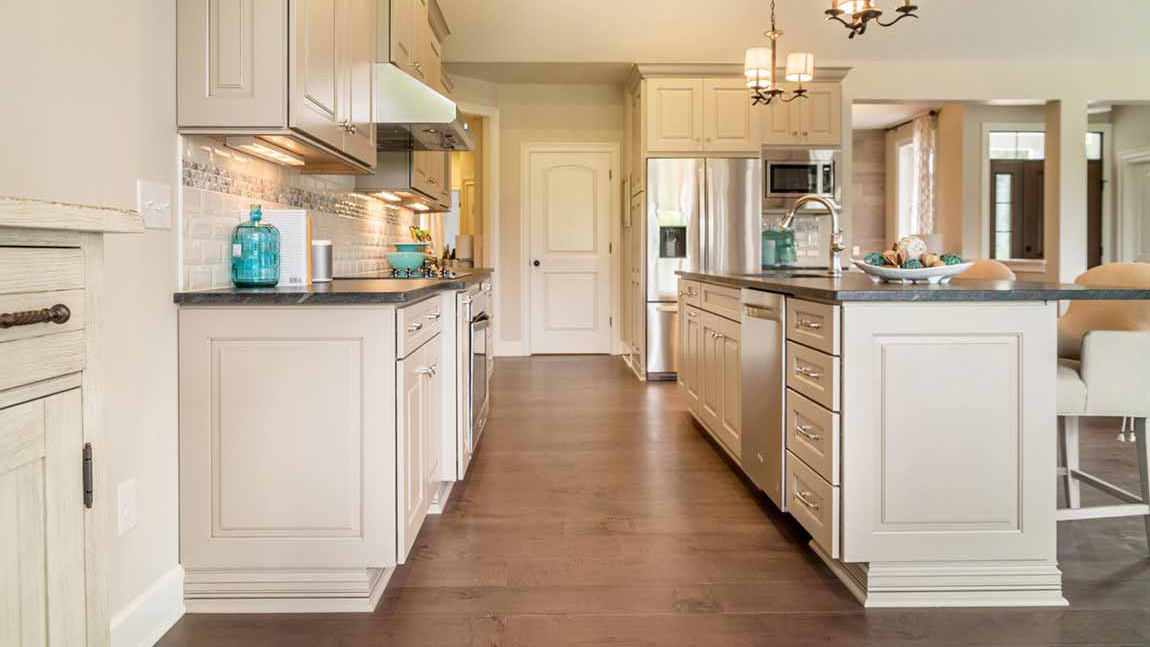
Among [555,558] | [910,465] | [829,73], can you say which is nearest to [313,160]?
[555,558]

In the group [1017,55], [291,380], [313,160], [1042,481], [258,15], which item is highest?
[1017,55]

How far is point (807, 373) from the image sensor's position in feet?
7.64

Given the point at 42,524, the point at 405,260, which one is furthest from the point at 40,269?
the point at 405,260

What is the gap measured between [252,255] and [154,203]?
1.38 feet

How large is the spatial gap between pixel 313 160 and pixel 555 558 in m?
1.68

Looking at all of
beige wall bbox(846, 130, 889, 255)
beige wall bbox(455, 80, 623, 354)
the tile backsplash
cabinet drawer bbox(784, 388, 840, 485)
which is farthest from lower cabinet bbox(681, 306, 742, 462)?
beige wall bbox(846, 130, 889, 255)

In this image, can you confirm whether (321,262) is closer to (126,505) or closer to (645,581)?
(126,505)

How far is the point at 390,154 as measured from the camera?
4.09 meters

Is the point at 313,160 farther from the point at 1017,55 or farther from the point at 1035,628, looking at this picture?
the point at 1017,55

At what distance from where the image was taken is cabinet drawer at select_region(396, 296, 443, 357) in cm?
208

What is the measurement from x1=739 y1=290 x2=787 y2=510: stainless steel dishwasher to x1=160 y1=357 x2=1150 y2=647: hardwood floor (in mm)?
170

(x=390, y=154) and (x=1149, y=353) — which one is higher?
(x=390, y=154)

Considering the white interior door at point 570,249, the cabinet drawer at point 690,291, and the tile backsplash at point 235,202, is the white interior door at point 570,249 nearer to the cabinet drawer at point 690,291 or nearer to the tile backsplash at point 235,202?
the cabinet drawer at point 690,291

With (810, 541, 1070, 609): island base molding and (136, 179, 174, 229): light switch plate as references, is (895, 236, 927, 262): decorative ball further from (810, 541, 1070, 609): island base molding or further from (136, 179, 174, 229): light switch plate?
(136, 179, 174, 229): light switch plate
